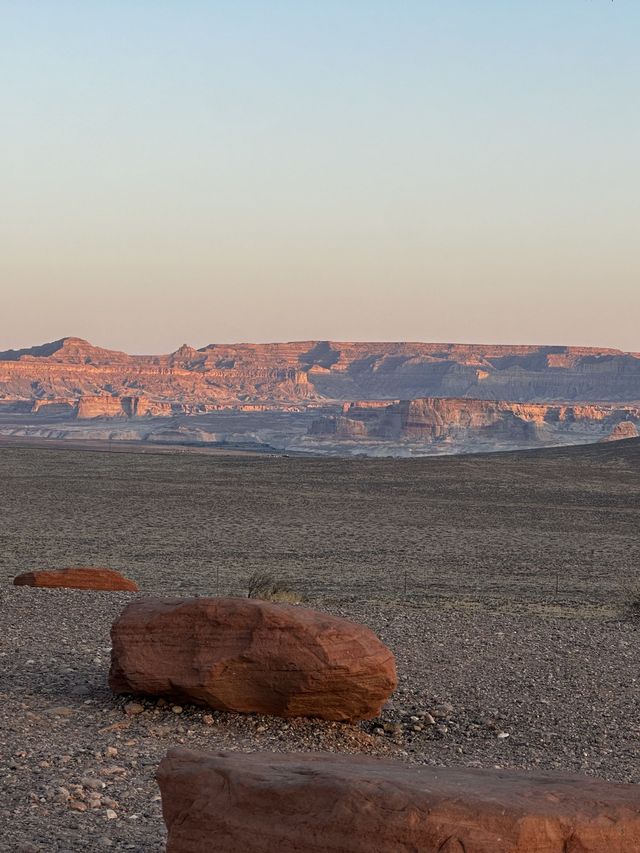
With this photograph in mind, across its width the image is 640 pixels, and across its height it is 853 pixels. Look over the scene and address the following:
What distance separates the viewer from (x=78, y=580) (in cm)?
1698

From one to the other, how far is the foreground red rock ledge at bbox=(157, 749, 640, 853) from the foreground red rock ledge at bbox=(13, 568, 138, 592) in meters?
11.7

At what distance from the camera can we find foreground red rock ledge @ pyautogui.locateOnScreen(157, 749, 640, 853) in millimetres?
4812

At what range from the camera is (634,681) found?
1196 centimetres

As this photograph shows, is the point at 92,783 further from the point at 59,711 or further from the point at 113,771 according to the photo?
the point at 59,711

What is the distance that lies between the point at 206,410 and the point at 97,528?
152927 mm

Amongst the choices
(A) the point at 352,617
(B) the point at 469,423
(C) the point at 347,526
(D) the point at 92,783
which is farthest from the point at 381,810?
(B) the point at 469,423

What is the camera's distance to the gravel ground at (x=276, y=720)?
702 cm

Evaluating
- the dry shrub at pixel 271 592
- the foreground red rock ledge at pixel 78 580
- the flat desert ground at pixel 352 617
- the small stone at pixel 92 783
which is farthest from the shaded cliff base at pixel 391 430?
the small stone at pixel 92 783

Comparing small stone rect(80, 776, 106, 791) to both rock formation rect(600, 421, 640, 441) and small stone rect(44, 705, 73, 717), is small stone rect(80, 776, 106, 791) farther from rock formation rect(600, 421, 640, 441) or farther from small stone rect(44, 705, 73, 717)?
rock formation rect(600, 421, 640, 441)

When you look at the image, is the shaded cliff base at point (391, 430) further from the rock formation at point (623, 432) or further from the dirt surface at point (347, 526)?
the dirt surface at point (347, 526)

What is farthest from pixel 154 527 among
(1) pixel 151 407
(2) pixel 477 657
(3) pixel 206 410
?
(3) pixel 206 410

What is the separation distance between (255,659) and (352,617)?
607cm

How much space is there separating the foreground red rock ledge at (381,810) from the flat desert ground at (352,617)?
3.89 feet

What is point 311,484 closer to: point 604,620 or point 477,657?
point 604,620
